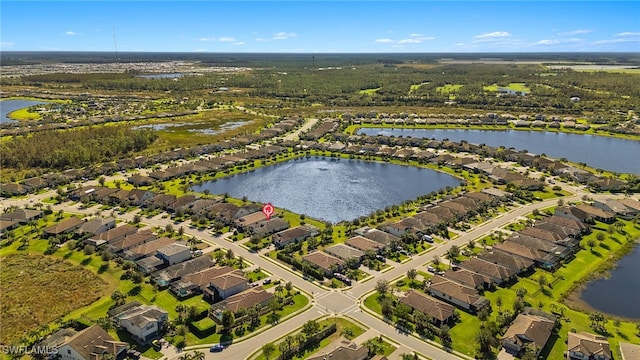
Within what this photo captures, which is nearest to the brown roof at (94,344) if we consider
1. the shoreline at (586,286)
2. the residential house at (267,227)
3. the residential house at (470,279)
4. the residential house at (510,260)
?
the residential house at (267,227)

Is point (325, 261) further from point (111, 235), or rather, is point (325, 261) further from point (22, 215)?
point (22, 215)

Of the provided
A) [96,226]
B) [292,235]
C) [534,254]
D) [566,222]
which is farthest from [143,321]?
[566,222]

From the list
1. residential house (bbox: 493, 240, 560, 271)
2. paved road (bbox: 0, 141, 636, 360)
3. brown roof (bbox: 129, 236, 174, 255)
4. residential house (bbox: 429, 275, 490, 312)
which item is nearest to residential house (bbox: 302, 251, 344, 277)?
paved road (bbox: 0, 141, 636, 360)

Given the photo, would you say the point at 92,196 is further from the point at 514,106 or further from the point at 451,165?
the point at 514,106

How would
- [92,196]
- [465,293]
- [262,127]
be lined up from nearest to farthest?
[465,293] < [92,196] < [262,127]

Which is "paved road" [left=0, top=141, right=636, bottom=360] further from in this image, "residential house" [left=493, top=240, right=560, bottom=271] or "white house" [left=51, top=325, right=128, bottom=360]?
"residential house" [left=493, top=240, right=560, bottom=271]

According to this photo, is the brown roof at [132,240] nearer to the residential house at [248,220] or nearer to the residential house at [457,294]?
the residential house at [248,220]

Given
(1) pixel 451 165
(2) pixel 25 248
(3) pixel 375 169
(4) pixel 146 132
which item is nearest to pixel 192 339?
(2) pixel 25 248
